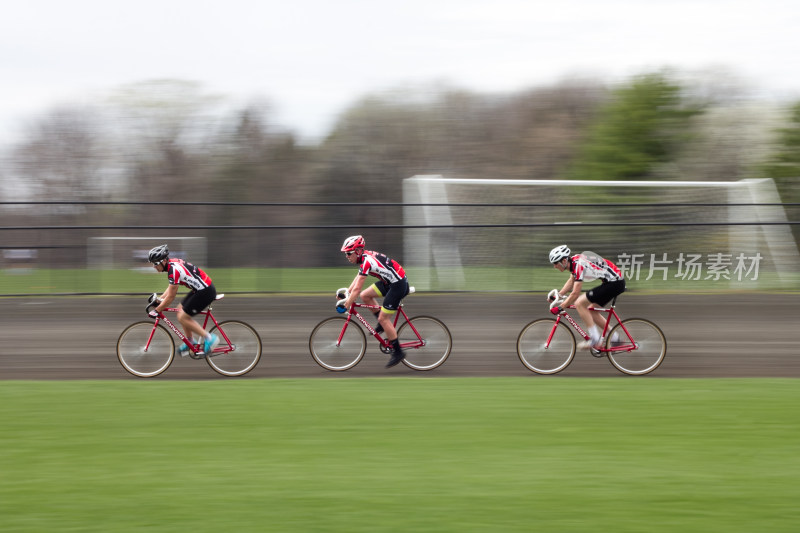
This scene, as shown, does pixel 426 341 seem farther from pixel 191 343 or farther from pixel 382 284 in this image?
pixel 191 343

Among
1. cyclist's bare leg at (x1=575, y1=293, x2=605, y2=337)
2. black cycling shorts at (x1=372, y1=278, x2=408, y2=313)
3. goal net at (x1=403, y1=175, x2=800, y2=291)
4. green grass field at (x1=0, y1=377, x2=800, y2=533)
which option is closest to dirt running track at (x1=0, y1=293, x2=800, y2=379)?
cyclist's bare leg at (x1=575, y1=293, x2=605, y2=337)

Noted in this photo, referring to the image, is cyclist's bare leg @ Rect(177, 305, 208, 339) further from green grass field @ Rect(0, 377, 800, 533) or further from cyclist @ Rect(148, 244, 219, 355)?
green grass field @ Rect(0, 377, 800, 533)

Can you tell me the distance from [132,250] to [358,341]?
10.5m

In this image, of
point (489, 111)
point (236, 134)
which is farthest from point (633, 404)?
point (489, 111)

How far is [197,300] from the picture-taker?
10.6 m

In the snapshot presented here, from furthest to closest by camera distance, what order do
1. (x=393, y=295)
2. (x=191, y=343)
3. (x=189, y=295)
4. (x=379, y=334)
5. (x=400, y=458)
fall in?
(x=379, y=334) → (x=393, y=295) → (x=191, y=343) → (x=189, y=295) → (x=400, y=458)

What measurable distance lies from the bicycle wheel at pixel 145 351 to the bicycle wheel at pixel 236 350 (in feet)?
1.77

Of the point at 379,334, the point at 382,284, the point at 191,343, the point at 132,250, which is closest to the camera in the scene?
the point at 191,343

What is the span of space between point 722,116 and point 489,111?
991cm

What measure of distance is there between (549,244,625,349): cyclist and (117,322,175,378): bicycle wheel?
475cm

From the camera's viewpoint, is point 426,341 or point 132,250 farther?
point 132,250

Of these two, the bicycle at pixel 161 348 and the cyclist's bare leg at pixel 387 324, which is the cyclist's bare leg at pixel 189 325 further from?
the cyclist's bare leg at pixel 387 324

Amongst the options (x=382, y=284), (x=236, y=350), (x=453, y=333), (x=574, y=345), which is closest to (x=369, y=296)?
(x=382, y=284)

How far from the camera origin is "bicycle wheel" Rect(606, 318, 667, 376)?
10773 mm
